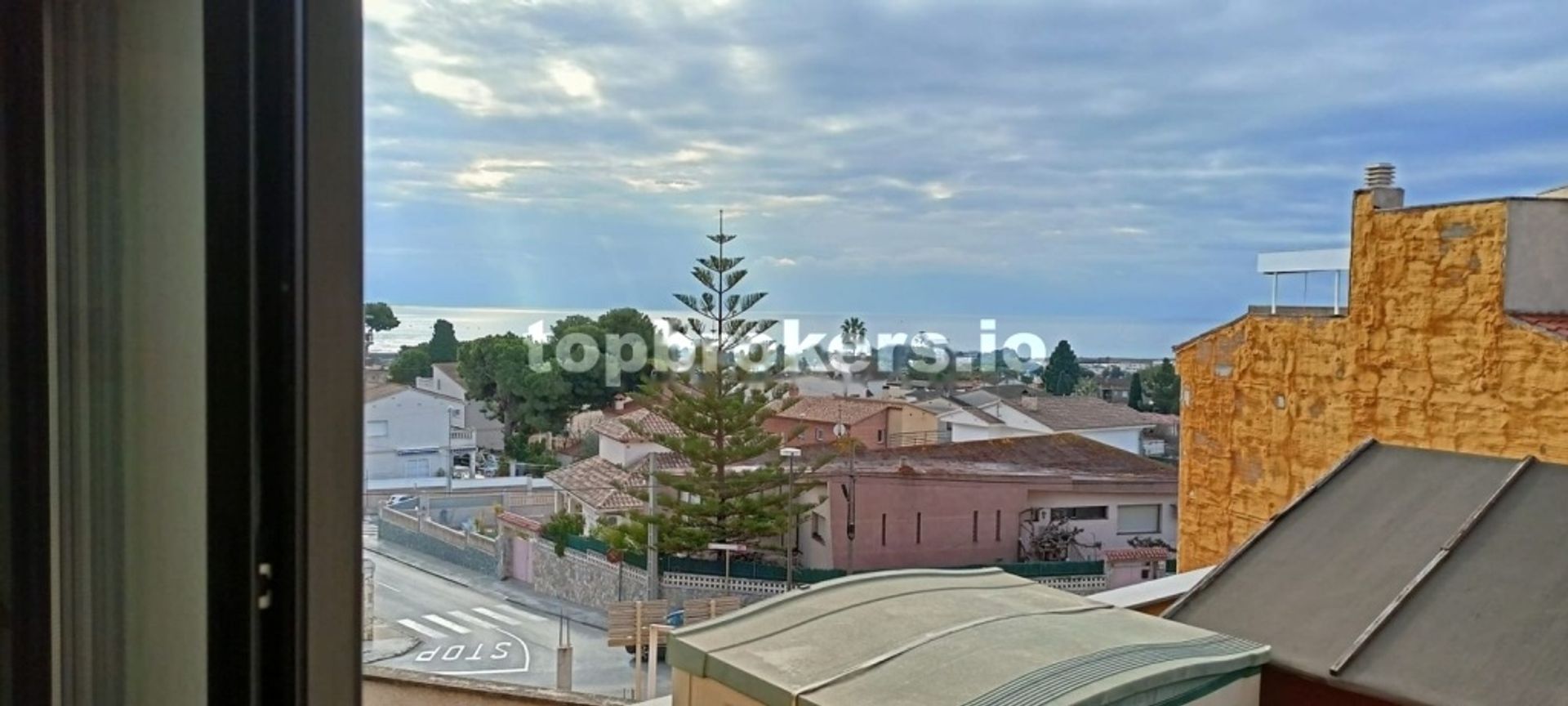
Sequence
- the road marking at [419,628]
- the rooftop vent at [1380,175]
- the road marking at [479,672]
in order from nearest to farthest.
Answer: the road marking at [419,628], the road marking at [479,672], the rooftop vent at [1380,175]

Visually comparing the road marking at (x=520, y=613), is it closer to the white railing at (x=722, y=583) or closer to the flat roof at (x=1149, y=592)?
the white railing at (x=722, y=583)

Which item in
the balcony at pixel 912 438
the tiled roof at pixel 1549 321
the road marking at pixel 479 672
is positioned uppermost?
the tiled roof at pixel 1549 321

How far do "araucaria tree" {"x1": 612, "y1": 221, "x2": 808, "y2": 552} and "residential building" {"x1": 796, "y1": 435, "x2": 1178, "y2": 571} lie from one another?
0.13 metres

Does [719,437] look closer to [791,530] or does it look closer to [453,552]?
[791,530]

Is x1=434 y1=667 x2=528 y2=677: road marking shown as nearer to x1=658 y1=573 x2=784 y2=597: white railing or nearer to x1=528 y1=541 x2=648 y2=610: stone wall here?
x1=528 y1=541 x2=648 y2=610: stone wall

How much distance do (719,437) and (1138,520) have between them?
1152 mm

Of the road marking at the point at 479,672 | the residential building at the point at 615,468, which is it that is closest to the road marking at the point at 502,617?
the road marking at the point at 479,672

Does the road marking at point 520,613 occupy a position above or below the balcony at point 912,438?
below

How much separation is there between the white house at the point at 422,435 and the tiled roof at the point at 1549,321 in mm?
2667

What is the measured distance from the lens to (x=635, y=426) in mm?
2230

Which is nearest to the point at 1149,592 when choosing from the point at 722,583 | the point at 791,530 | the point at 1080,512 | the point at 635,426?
the point at 1080,512

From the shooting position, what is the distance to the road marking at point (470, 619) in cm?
194

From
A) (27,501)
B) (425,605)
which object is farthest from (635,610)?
(27,501)

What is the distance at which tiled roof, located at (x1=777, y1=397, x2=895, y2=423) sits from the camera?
2.30 m
